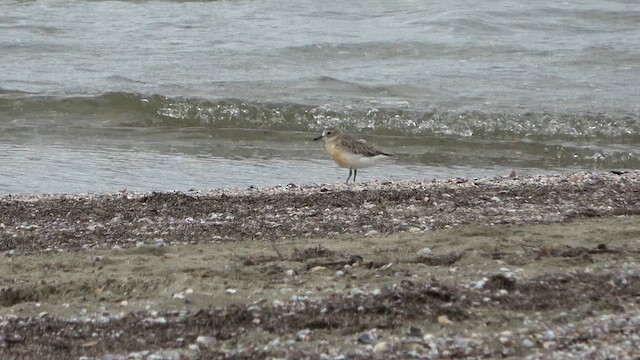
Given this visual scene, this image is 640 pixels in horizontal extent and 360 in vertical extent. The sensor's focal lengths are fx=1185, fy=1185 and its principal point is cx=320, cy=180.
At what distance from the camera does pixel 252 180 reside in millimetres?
11641

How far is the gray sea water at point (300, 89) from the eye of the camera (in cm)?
1284

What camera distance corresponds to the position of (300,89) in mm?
16859

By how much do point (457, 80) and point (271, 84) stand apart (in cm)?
275

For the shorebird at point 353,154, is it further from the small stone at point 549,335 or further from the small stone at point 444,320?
the small stone at point 549,335

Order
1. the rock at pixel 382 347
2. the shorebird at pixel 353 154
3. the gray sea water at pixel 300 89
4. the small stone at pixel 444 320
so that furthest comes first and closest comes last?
1. the gray sea water at pixel 300 89
2. the shorebird at pixel 353 154
3. the small stone at pixel 444 320
4. the rock at pixel 382 347

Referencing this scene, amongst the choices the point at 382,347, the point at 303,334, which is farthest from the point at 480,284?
the point at 303,334

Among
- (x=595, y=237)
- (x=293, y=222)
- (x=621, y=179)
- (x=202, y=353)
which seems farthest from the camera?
(x=621, y=179)

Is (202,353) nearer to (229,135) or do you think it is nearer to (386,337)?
(386,337)

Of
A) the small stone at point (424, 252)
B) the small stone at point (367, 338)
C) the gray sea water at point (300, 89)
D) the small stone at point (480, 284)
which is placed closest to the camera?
the small stone at point (367, 338)

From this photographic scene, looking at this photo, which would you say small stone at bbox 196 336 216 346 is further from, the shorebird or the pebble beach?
the shorebird

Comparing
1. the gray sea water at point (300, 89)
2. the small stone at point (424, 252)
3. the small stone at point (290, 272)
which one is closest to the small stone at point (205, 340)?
the small stone at point (290, 272)

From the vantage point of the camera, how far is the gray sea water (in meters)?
12.8

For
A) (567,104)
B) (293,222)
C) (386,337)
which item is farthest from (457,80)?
(386,337)

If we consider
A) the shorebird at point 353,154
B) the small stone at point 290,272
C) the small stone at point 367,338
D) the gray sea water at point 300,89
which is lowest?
the gray sea water at point 300,89
